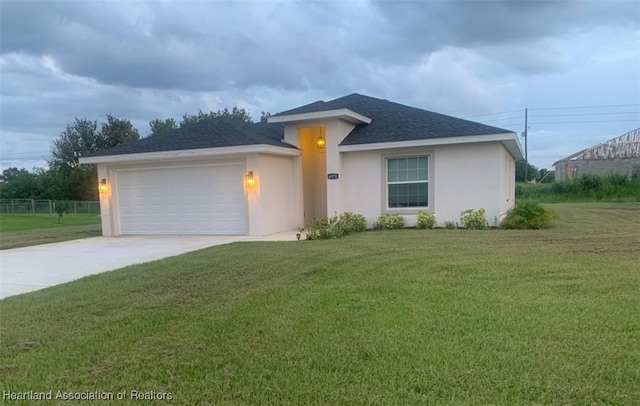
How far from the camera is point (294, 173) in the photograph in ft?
43.0

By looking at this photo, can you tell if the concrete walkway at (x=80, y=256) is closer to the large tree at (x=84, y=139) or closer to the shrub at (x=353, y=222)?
the shrub at (x=353, y=222)

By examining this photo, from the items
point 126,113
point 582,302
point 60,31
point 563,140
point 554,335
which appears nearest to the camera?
point 554,335

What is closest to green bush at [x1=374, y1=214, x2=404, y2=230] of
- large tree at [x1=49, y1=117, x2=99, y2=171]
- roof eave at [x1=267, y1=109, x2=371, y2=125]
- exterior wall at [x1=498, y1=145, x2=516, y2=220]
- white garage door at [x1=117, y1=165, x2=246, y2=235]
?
exterior wall at [x1=498, y1=145, x2=516, y2=220]

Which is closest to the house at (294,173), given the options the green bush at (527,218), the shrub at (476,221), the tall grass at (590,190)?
the shrub at (476,221)

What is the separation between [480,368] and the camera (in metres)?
2.95

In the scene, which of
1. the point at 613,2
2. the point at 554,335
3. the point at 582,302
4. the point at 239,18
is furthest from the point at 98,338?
the point at 613,2

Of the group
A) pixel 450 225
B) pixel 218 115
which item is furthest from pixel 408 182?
pixel 218 115

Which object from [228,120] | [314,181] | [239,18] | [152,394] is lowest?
[152,394]

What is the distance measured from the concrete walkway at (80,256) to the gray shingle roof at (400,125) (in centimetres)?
380

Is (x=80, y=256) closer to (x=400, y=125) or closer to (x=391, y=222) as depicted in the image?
(x=391, y=222)

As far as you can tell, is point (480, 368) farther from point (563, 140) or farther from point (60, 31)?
point (563, 140)

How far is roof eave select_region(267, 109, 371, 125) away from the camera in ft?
39.5

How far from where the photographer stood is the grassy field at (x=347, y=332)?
2.77m

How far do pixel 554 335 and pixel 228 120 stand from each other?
12258 mm
